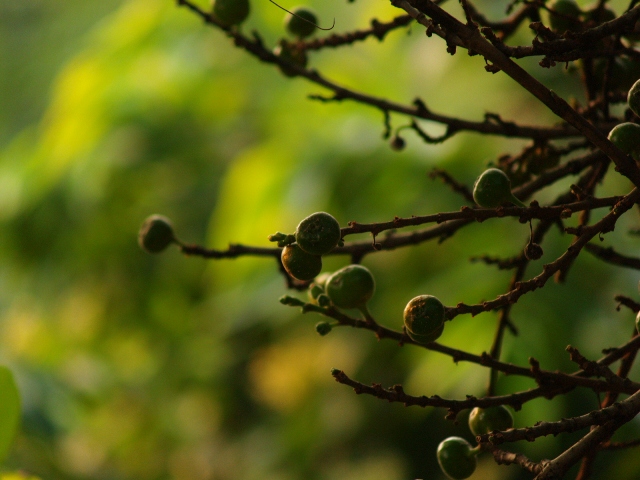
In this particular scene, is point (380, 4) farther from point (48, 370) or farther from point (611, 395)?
point (611, 395)

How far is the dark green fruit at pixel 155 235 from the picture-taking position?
187 centimetres

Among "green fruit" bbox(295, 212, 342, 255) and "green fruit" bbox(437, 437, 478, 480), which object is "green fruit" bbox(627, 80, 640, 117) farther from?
"green fruit" bbox(437, 437, 478, 480)

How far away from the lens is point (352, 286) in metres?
1.42

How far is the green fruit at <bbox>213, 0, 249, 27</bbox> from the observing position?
189 cm

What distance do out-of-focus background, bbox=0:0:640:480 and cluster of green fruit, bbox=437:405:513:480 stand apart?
107cm

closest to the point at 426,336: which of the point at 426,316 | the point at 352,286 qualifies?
the point at 426,316

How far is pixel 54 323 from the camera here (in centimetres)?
794

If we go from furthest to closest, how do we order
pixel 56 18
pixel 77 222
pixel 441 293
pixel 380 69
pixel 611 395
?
pixel 56 18
pixel 77 222
pixel 380 69
pixel 441 293
pixel 611 395

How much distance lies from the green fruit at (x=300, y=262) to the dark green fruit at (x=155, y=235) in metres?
0.64

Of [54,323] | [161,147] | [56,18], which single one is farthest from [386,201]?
[56,18]

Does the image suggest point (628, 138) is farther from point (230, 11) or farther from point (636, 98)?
point (230, 11)

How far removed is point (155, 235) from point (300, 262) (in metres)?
0.67

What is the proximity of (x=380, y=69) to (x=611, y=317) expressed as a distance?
295 cm

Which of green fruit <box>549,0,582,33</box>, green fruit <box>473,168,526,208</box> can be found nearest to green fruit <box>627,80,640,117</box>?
green fruit <box>473,168,526,208</box>
